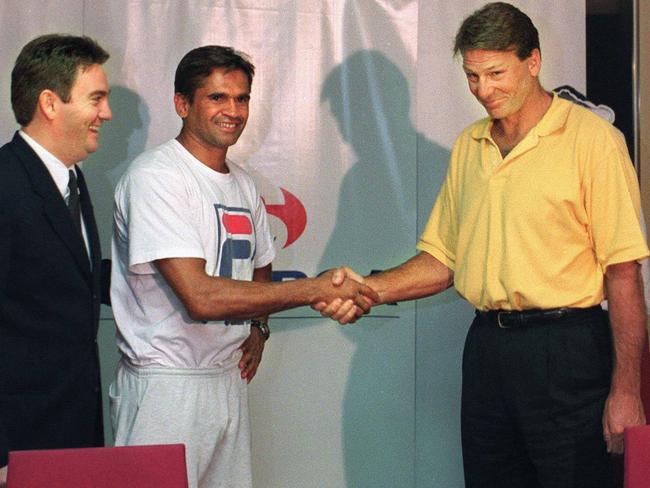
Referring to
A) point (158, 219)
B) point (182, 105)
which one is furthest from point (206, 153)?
point (158, 219)

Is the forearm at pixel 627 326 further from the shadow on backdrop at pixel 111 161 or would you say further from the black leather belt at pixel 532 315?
the shadow on backdrop at pixel 111 161

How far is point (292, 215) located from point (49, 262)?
158cm

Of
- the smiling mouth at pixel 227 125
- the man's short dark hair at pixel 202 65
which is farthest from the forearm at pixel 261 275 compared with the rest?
the man's short dark hair at pixel 202 65

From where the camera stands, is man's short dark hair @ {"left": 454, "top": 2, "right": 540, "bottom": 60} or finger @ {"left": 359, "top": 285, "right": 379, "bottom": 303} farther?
finger @ {"left": 359, "top": 285, "right": 379, "bottom": 303}

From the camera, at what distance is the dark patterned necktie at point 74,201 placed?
3289 millimetres

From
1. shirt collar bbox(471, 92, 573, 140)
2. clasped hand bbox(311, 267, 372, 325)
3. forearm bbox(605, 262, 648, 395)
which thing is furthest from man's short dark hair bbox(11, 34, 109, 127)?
forearm bbox(605, 262, 648, 395)

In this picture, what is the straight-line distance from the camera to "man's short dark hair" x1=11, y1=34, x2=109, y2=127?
330 cm

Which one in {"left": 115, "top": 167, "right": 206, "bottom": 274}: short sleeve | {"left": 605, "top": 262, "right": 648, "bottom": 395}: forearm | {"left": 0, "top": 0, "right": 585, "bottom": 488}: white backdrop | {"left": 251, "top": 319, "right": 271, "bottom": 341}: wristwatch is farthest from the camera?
{"left": 0, "top": 0, "right": 585, "bottom": 488}: white backdrop

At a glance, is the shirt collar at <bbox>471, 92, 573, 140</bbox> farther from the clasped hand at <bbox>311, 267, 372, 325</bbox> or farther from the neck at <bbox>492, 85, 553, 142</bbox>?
the clasped hand at <bbox>311, 267, 372, 325</bbox>

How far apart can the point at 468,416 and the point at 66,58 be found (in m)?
1.58

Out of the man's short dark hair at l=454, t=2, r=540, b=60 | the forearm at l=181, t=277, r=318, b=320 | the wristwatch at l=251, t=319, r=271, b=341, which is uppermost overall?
the man's short dark hair at l=454, t=2, r=540, b=60

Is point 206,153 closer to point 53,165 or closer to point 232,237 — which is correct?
point 232,237

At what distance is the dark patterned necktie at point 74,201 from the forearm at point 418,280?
3.61 feet

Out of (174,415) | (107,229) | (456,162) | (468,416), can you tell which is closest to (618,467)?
(468,416)
